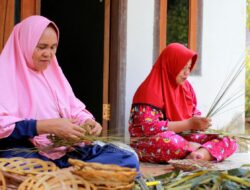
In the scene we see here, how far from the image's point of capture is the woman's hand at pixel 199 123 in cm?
331

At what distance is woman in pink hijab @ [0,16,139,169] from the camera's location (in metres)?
2.14

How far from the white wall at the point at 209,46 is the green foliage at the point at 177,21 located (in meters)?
0.22

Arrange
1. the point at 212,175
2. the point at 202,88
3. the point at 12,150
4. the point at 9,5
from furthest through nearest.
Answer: the point at 202,88
the point at 9,5
the point at 12,150
the point at 212,175

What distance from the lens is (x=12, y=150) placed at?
2.19m

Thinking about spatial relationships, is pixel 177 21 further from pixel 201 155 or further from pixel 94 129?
pixel 94 129

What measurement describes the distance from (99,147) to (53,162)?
23 centimetres

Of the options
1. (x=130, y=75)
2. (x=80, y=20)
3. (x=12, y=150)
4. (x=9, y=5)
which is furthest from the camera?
(x=80, y=20)

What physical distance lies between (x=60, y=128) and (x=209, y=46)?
286 centimetres

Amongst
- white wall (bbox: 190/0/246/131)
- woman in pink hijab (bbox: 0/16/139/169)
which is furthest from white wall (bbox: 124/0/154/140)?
woman in pink hijab (bbox: 0/16/139/169)

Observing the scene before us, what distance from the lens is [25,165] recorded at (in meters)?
2.06

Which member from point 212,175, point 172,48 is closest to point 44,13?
point 172,48

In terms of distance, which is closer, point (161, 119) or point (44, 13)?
point (161, 119)

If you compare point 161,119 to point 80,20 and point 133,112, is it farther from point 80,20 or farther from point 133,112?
point 80,20

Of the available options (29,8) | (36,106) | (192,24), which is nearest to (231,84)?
(192,24)
